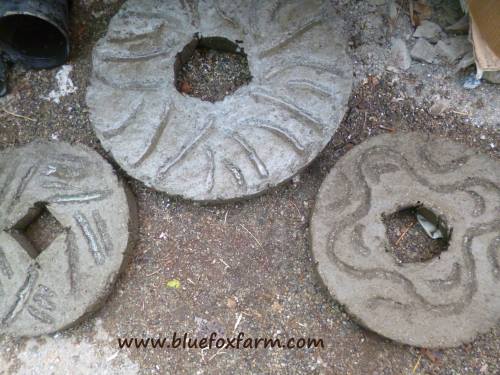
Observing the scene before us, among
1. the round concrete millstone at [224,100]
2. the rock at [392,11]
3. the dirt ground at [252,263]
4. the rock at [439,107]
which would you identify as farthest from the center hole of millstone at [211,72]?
the rock at [439,107]

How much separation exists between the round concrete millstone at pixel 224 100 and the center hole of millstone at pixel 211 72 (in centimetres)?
11

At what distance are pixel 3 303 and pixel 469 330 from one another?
2190 mm

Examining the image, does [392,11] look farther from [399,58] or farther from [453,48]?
[453,48]

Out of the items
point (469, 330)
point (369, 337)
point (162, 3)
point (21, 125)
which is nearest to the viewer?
point (469, 330)

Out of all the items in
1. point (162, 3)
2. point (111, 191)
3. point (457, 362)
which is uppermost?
point (162, 3)

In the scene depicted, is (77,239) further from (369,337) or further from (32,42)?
(369,337)

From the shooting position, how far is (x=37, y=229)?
2672mm

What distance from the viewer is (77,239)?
2.48 metres

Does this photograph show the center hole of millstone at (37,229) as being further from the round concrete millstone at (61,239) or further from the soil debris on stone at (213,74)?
the soil debris on stone at (213,74)

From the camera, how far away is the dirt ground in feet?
8.03

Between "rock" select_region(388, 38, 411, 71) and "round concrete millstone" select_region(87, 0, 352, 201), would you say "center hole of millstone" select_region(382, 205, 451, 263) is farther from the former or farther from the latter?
"rock" select_region(388, 38, 411, 71)

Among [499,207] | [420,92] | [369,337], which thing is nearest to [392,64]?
[420,92]


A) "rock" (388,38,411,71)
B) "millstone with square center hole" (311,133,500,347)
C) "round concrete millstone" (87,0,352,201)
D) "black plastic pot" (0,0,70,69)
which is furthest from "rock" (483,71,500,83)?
"black plastic pot" (0,0,70,69)

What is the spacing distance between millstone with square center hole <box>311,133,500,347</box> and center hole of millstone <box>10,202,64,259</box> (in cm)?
136
